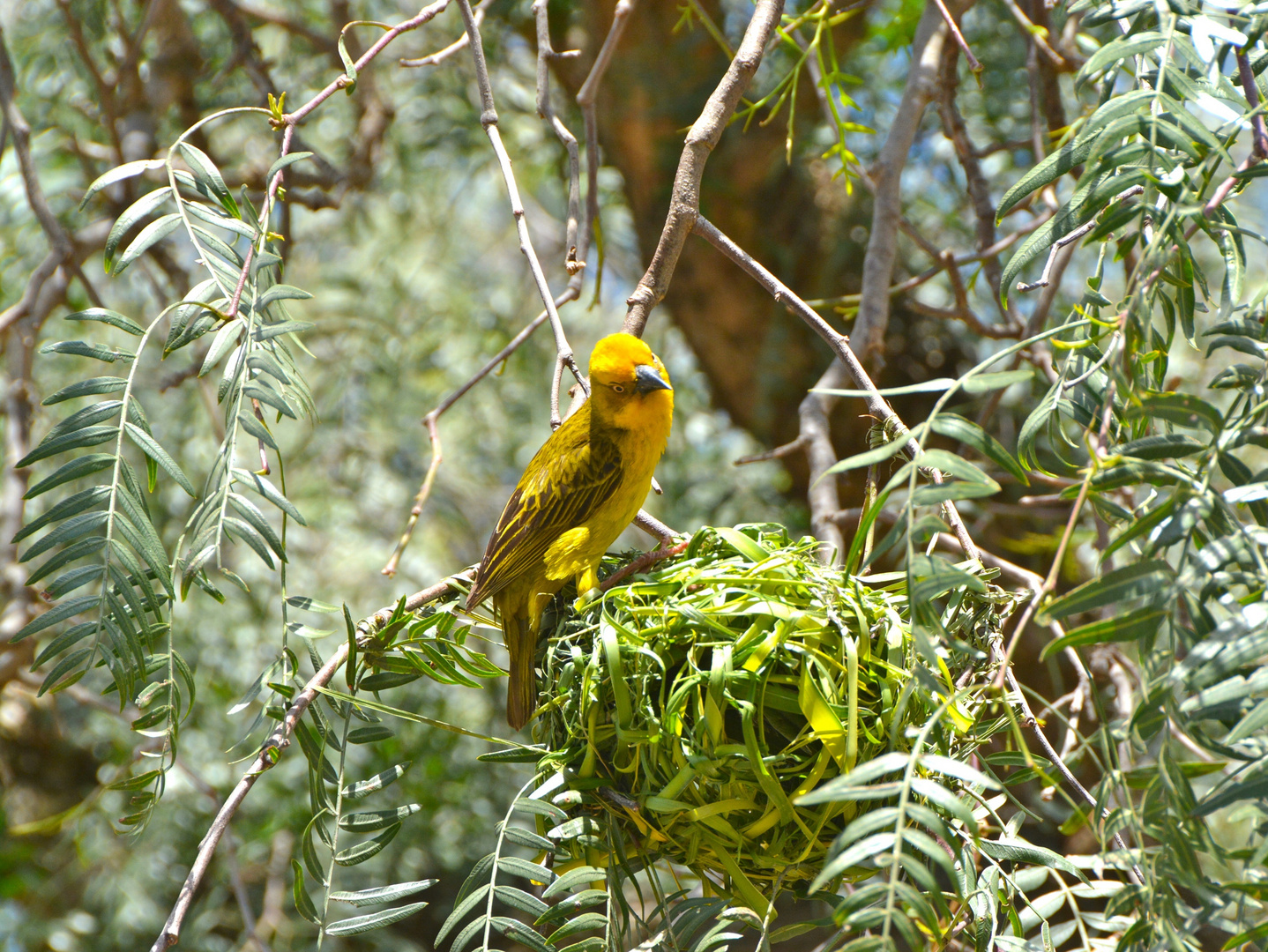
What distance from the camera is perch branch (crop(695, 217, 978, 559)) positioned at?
1.35 metres

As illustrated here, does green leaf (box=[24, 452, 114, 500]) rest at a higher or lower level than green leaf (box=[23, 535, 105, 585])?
higher

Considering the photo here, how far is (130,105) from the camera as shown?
3439mm

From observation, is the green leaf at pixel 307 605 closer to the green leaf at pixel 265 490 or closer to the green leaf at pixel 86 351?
the green leaf at pixel 265 490

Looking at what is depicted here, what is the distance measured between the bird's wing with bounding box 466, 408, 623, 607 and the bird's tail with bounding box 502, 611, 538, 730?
10 cm

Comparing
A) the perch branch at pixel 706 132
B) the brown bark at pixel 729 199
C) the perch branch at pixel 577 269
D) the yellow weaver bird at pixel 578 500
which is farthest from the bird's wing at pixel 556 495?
the brown bark at pixel 729 199

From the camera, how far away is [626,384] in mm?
2150

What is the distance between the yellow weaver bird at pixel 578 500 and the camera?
186cm

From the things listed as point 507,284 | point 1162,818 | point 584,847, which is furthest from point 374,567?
point 1162,818

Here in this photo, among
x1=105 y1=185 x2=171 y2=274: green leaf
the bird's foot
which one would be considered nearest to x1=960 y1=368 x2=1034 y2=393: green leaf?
the bird's foot

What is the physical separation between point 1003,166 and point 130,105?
3.22 metres

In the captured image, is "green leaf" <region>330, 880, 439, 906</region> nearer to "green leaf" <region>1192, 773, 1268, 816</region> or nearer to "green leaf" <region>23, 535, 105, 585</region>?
"green leaf" <region>23, 535, 105, 585</region>

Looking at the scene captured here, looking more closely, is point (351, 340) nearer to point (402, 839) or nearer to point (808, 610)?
point (402, 839)

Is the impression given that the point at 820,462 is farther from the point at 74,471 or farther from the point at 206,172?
the point at 74,471

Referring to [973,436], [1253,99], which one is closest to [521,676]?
[973,436]
